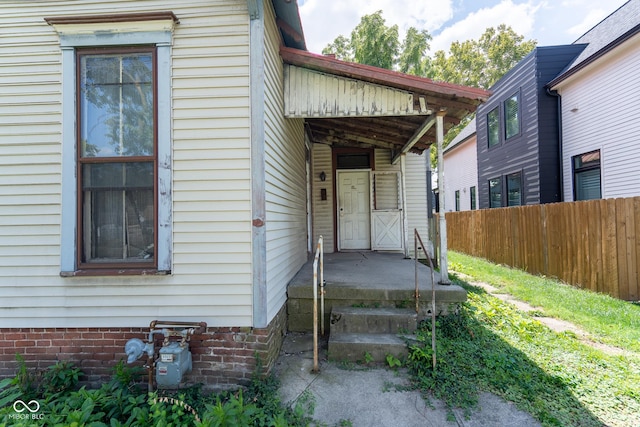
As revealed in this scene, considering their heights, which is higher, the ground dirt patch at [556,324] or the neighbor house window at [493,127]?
the neighbor house window at [493,127]

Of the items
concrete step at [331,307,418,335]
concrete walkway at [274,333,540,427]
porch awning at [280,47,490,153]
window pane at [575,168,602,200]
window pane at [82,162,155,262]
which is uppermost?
porch awning at [280,47,490,153]

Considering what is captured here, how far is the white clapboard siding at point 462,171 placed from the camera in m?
16.0

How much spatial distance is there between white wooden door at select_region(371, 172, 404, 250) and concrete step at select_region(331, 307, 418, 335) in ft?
13.3

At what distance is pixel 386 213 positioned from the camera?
7.68 m

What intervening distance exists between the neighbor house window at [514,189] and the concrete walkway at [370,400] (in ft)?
31.7

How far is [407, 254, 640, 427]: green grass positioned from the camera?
2613mm

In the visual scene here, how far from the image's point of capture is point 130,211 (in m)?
3.04

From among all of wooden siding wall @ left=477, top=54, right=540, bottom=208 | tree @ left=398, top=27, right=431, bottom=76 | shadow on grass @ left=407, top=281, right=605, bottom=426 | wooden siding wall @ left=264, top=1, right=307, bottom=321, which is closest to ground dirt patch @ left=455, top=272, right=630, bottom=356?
shadow on grass @ left=407, top=281, right=605, bottom=426

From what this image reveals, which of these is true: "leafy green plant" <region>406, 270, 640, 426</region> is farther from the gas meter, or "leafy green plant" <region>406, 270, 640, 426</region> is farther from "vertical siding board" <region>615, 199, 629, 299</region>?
"vertical siding board" <region>615, 199, 629, 299</region>

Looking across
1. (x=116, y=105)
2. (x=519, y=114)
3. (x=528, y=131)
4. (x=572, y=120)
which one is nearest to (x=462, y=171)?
(x=519, y=114)

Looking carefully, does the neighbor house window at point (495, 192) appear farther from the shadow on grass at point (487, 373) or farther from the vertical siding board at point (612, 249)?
the shadow on grass at point (487, 373)

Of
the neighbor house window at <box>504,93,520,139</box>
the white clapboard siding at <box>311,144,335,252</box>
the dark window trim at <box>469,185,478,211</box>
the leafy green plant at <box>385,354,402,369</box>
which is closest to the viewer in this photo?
the leafy green plant at <box>385,354,402,369</box>

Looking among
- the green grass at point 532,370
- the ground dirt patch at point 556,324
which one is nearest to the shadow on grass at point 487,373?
the green grass at point 532,370

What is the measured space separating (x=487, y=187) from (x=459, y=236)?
228 centimetres
